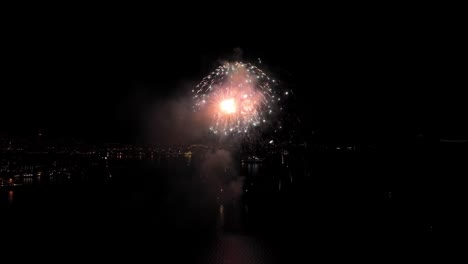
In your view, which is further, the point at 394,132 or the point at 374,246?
the point at 394,132

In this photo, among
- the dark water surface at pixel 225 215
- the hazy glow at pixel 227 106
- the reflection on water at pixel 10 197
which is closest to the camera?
the hazy glow at pixel 227 106

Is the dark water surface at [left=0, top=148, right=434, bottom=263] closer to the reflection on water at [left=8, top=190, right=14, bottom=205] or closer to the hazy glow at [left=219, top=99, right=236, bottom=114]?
the reflection on water at [left=8, top=190, right=14, bottom=205]

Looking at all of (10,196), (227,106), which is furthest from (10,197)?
(227,106)

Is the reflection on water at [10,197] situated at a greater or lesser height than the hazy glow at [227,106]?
lesser

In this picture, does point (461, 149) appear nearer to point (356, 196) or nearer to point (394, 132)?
point (394, 132)

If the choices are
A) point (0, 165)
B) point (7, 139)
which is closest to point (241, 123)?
point (0, 165)

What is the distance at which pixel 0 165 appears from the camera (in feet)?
116

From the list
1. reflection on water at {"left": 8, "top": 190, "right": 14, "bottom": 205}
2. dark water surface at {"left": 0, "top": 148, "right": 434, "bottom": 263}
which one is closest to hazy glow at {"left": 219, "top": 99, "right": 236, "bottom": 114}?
dark water surface at {"left": 0, "top": 148, "right": 434, "bottom": 263}

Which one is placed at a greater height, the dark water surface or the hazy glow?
the hazy glow

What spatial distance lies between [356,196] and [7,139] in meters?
39.2

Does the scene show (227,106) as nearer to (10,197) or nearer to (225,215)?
(225,215)

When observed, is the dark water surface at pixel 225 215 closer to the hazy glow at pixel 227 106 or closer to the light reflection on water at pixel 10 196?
the light reflection on water at pixel 10 196

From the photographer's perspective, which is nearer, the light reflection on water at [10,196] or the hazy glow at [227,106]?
the hazy glow at [227,106]

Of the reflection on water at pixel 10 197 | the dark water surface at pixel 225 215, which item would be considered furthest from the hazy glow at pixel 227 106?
the reflection on water at pixel 10 197
